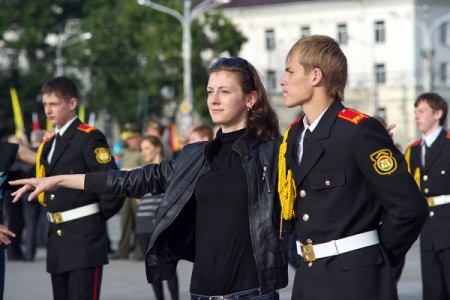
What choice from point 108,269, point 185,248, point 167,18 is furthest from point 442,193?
point 167,18

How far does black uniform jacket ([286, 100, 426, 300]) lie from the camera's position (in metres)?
5.32

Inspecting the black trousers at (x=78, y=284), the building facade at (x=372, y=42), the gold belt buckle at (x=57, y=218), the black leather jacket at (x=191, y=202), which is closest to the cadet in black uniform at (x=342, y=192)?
the black leather jacket at (x=191, y=202)

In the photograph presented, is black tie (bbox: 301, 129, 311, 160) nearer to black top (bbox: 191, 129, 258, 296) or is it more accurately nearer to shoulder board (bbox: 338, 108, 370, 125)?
shoulder board (bbox: 338, 108, 370, 125)

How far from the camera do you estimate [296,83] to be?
5.49 metres

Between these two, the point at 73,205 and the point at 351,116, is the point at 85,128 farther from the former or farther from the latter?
the point at 351,116

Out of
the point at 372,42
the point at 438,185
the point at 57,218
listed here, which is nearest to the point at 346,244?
the point at 57,218

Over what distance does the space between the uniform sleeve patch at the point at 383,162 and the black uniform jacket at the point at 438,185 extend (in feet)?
15.8

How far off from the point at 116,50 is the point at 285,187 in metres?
64.1

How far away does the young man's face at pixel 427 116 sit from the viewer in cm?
1012

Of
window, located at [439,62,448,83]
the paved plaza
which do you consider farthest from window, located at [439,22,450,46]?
the paved plaza

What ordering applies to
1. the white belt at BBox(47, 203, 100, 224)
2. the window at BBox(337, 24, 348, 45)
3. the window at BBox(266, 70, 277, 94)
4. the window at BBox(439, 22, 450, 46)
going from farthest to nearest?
the window at BBox(266, 70, 277, 94)
the window at BBox(337, 24, 348, 45)
the window at BBox(439, 22, 450, 46)
the white belt at BBox(47, 203, 100, 224)

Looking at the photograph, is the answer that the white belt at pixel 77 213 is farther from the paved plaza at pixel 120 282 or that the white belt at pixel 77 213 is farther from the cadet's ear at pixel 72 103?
the paved plaza at pixel 120 282

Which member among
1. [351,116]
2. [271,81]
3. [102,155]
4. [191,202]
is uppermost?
[271,81]

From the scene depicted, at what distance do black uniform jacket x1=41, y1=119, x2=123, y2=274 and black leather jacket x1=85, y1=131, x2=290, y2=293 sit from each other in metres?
1.89
